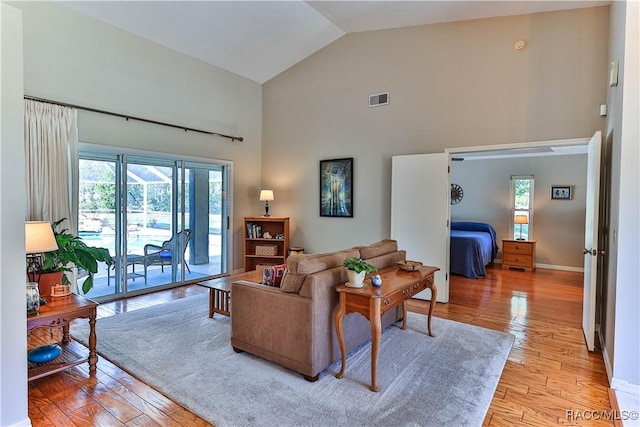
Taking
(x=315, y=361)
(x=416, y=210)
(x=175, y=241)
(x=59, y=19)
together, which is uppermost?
(x=59, y=19)

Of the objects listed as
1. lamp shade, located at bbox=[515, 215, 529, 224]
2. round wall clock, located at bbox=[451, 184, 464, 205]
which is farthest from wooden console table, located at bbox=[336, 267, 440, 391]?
round wall clock, located at bbox=[451, 184, 464, 205]

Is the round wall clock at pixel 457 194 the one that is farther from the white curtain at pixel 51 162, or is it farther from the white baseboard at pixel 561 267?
the white curtain at pixel 51 162

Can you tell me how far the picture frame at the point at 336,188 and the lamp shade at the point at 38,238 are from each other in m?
3.95

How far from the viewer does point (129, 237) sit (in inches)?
194

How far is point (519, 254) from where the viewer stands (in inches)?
276

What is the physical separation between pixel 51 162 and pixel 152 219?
1549 mm

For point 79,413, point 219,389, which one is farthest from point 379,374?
point 79,413

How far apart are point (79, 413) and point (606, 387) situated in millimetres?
3702

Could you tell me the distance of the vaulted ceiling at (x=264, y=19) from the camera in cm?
418

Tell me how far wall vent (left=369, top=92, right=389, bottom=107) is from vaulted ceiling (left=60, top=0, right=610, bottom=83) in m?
0.98

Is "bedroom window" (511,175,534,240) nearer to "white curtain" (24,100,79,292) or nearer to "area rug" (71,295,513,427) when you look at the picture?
"area rug" (71,295,513,427)

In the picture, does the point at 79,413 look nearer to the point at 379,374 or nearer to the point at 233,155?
the point at 379,374

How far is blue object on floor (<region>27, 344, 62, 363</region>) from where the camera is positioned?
8.48 ft

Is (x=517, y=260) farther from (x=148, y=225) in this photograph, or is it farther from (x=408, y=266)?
(x=148, y=225)
